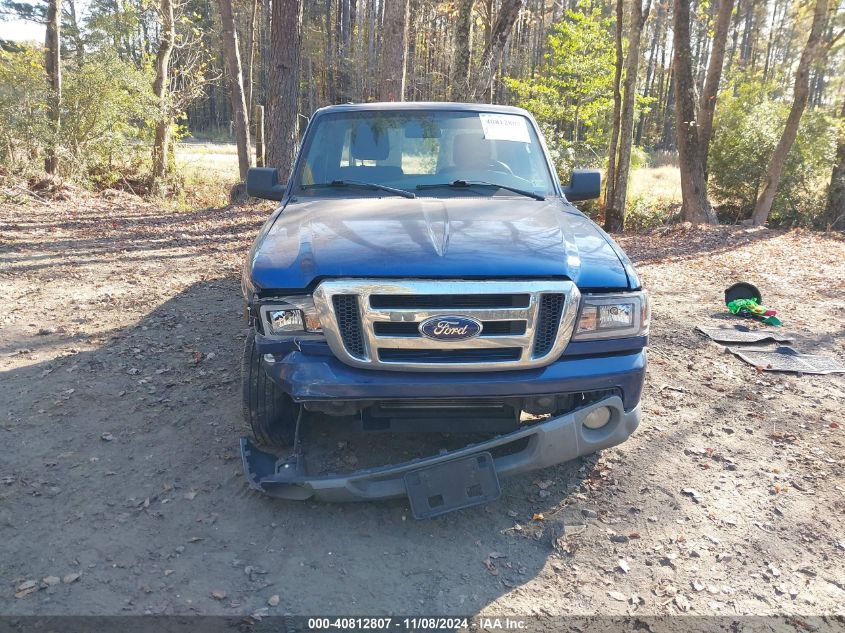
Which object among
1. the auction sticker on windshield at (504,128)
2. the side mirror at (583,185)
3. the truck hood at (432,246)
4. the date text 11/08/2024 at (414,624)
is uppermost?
the auction sticker on windshield at (504,128)

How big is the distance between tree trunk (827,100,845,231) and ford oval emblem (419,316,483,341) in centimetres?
1523

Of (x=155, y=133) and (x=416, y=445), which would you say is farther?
(x=155, y=133)

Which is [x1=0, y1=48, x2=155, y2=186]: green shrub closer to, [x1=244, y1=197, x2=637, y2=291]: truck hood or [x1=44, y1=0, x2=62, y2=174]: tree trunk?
[x1=44, y1=0, x2=62, y2=174]: tree trunk

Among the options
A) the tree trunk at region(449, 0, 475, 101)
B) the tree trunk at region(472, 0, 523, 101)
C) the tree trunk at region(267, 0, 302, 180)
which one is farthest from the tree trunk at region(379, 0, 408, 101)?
the tree trunk at region(267, 0, 302, 180)

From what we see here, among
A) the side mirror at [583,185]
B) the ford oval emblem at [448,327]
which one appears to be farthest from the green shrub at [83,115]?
the ford oval emblem at [448,327]

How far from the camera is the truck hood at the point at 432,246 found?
283 centimetres

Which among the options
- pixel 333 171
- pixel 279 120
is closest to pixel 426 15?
pixel 279 120

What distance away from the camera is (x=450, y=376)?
2816mm

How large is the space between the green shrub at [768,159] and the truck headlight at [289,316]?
15.7 metres

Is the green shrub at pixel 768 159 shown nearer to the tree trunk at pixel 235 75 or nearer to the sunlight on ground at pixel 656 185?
the sunlight on ground at pixel 656 185

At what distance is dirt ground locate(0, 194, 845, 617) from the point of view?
8.44ft

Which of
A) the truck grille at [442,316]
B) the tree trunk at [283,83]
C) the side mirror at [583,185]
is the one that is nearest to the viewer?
the truck grille at [442,316]

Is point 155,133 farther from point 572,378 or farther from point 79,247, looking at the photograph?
point 572,378

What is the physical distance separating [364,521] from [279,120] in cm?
1033
